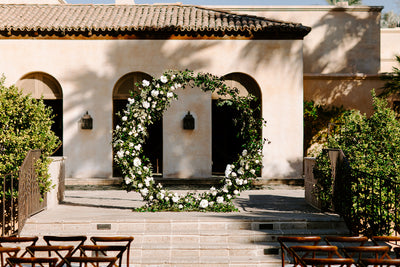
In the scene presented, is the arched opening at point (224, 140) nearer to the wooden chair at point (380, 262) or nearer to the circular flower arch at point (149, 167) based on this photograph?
the circular flower arch at point (149, 167)

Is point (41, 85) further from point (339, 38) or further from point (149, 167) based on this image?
point (339, 38)

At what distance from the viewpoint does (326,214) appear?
8.96 metres

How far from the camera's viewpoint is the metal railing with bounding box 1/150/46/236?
7984 millimetres

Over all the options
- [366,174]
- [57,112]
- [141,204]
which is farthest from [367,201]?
[57,112]

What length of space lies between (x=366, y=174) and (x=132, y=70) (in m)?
8.77

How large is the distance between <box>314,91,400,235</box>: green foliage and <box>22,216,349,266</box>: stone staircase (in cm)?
48

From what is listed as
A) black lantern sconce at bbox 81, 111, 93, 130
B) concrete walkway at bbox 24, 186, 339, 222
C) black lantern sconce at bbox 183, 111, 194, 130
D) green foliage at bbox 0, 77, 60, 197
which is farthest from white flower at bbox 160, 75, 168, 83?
black lantern sconce at bbox 81, 111, 93, 130

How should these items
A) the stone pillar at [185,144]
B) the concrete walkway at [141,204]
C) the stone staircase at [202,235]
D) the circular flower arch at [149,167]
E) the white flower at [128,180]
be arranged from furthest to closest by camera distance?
the stone pillar at [185,144]
the circular flower arch at [149,167]
the white flower at [128,180]
the concrete walkway at [141,204]
the stone staircase at [202,235]

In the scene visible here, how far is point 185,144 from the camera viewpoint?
47.2ft

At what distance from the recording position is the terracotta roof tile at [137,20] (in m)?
14.1

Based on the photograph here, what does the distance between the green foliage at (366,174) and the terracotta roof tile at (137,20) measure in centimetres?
533

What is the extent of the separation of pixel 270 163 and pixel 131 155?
20.4 feet

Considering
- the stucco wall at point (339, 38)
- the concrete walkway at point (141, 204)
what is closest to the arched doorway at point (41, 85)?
the concrete walkway at point (141, 204)

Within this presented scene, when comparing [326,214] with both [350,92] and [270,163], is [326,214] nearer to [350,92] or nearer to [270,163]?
[270,163]
